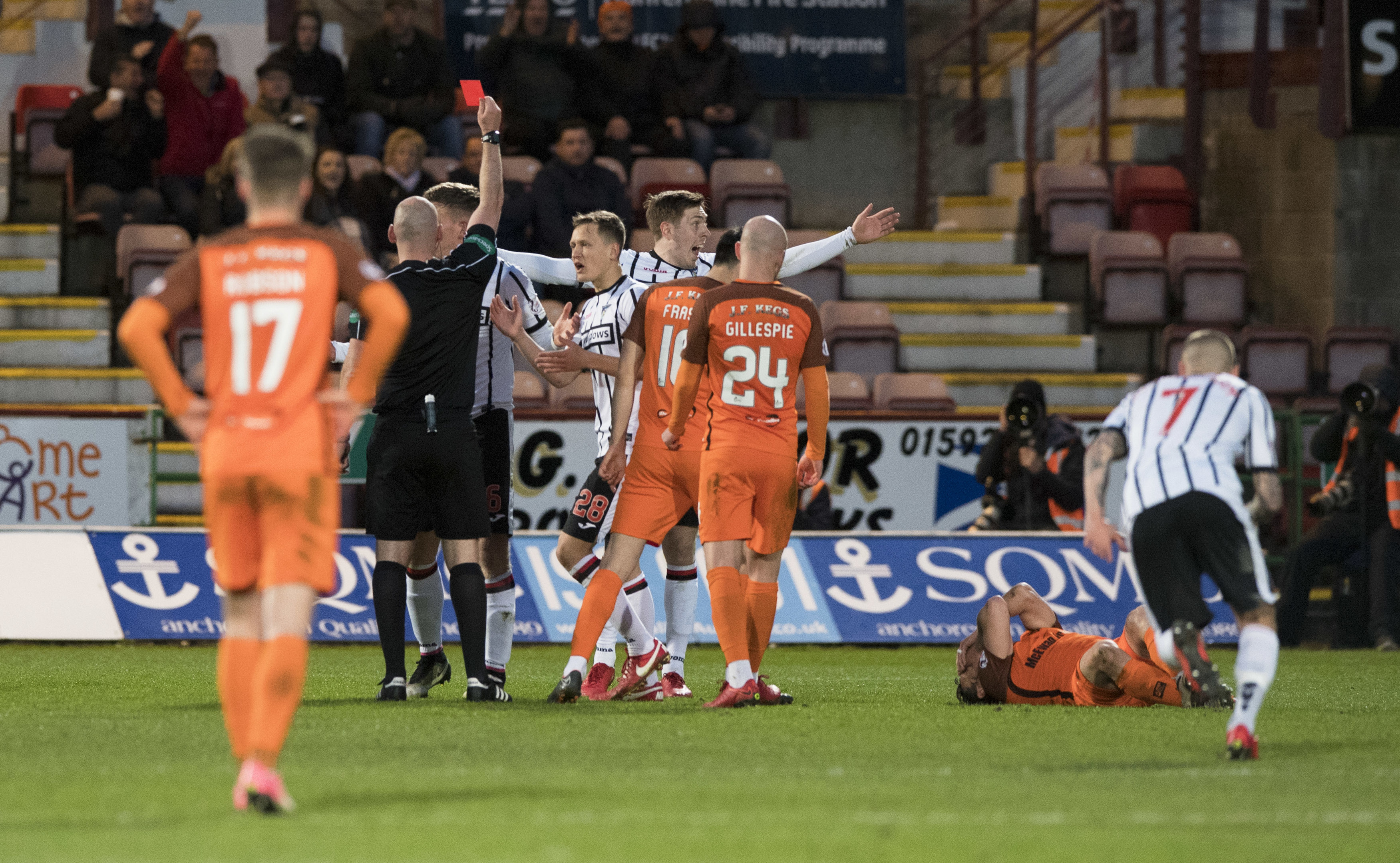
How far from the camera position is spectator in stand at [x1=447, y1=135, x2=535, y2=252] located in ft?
50.4

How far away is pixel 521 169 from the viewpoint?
16297 mm

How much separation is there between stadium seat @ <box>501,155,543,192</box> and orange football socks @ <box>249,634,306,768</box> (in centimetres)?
1115

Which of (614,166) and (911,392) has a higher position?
(614,166)

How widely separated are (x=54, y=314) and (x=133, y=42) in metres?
2.44

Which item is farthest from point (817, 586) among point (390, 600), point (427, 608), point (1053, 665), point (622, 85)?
point (622, 85)

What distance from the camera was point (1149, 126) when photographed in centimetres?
1909

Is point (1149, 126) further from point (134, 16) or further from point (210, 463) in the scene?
point (210, 463)

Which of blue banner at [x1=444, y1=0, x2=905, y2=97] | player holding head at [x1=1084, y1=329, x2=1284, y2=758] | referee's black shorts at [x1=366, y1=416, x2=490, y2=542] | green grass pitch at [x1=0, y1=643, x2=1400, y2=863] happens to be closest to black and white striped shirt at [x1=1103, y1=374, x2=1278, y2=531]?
player holding head at [x1=1084, y1=329, x2=1284, y2=758]

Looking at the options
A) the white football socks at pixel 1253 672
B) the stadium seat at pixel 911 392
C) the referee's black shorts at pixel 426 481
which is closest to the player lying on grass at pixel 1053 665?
the white football socks at pixel 1253 672

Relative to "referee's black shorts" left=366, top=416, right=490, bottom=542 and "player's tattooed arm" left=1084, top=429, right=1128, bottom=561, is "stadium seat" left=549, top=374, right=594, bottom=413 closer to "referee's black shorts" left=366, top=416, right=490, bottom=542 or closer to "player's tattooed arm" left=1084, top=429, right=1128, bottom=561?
"referee's black shorts" left=366, top=416, right=490, bottom=542

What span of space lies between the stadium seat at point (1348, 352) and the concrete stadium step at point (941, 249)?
3.20 m

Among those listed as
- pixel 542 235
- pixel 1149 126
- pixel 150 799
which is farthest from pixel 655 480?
pixel 1149 126

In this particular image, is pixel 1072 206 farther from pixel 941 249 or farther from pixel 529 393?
pixel 529 393

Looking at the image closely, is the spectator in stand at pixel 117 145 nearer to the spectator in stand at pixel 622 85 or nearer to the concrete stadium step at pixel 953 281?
the spectator in stand at pixel 622 85
